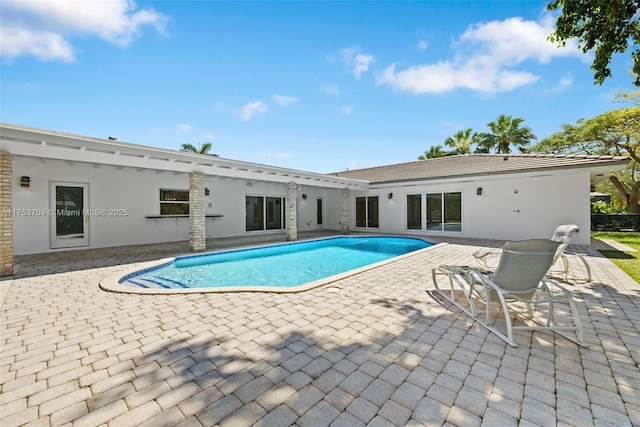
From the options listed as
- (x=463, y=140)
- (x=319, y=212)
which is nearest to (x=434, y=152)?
(x=463, y=140)

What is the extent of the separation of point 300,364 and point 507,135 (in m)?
29.7

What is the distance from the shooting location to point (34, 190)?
9.09 m

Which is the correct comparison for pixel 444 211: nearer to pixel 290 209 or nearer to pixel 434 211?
pixel 434 211

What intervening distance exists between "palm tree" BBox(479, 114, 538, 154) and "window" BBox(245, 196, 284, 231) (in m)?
21.7

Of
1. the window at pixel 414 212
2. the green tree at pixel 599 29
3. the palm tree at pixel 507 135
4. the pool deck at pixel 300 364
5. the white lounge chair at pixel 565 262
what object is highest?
the palm tree at pixel 507 135

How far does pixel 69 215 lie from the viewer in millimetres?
9820

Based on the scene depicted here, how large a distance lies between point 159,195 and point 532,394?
1350 cm

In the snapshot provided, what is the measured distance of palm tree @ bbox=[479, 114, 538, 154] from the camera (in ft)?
80.5

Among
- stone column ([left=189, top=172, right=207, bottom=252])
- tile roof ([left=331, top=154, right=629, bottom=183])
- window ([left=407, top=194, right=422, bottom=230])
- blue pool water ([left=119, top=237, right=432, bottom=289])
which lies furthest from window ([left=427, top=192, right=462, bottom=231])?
stone column ([left=189, top=172, right=207, bottom=252])

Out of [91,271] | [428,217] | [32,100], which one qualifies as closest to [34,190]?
[32,100]

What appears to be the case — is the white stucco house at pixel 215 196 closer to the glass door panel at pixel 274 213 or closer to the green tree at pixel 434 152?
the glass door panel at pixel 274 213

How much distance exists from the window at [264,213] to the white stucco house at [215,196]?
6 cm

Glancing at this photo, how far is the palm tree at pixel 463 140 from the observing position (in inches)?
1108

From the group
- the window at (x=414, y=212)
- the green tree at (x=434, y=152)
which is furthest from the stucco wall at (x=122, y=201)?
the green tree at (x=434, y=152)
